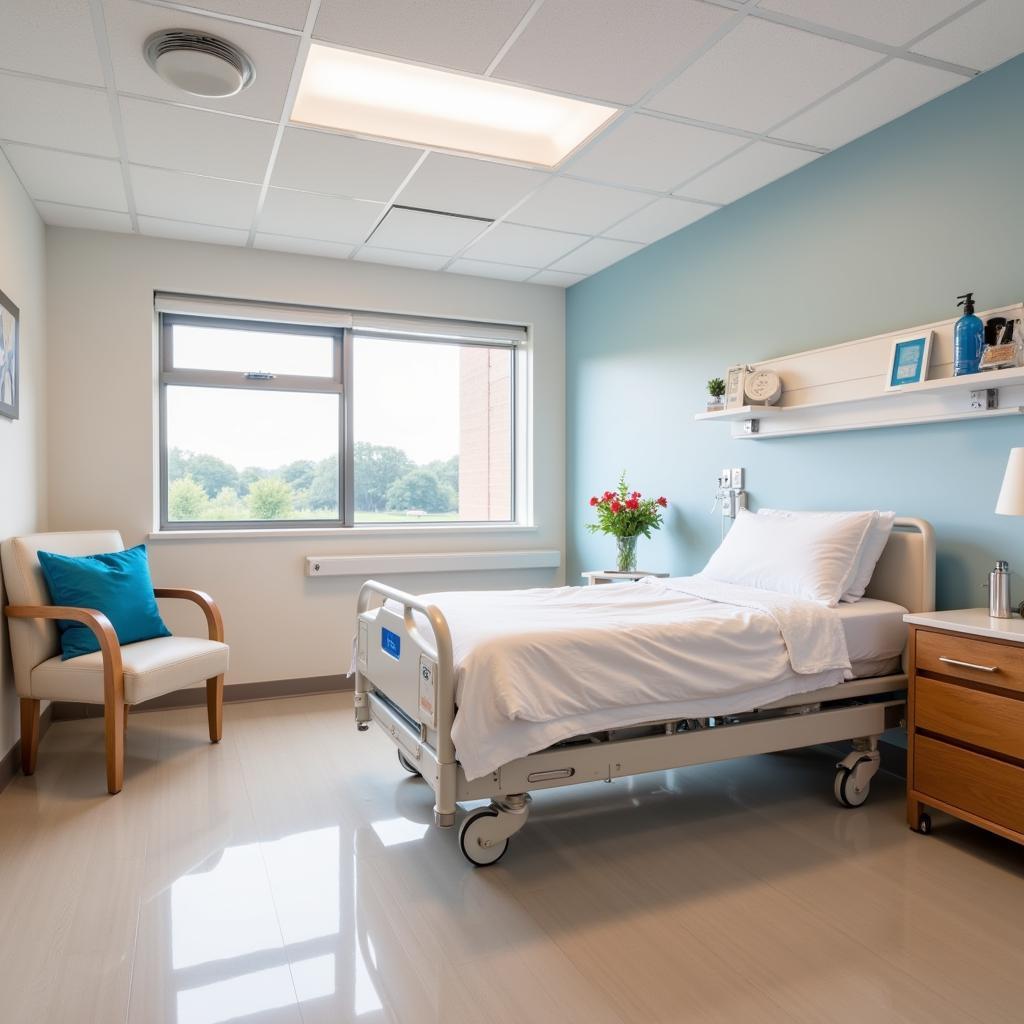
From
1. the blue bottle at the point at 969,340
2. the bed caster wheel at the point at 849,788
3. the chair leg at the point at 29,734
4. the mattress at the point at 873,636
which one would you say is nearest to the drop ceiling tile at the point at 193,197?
the chair leg at the point at 29,734

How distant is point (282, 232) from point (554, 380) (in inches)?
80.2

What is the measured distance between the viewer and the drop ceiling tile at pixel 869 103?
8.76ft

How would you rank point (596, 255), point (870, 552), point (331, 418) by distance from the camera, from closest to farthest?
point (870, 552), point (596, 255), point (331, 418)

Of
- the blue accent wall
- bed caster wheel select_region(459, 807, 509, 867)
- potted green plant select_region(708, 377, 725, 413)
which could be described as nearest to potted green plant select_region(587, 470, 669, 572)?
→ the blue accent wall

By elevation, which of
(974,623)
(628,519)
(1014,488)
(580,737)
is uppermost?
(1014,488)

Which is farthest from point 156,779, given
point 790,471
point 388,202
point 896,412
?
point 896,412

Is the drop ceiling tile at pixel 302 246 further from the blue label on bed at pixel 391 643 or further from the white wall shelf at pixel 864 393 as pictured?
the blue label on bed at pixel 391 643

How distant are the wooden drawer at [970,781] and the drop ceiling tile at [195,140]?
3.32 m

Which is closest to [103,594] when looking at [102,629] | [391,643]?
[102,629]

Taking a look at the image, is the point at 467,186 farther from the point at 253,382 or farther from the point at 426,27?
the point at 253,382

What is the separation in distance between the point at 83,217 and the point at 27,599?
2030 mm

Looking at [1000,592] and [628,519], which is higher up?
[628,519]

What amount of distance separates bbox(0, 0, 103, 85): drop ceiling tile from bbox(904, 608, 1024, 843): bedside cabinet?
3.27 meters

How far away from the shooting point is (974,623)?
2.44 m
